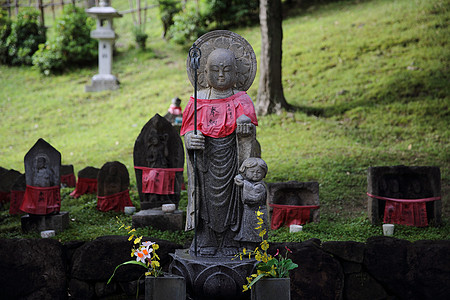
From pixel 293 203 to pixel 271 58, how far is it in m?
6.38

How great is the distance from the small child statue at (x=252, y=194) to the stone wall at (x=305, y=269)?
42.6 inches

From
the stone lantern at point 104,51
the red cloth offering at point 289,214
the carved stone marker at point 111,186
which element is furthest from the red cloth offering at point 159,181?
the stone lantern at point 104,51

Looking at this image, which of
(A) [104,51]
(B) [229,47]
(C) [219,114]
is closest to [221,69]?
(B) [229,47]

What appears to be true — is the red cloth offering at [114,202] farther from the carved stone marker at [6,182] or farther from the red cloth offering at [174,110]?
the red cloth offering at [174,110]

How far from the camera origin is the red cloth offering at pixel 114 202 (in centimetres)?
859

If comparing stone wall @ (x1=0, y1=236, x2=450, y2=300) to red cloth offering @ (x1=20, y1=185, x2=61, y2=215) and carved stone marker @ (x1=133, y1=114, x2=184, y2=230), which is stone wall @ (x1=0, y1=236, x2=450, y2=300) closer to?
red cloth offering @ (x1=20, y1=185, x2=61, y2=215)

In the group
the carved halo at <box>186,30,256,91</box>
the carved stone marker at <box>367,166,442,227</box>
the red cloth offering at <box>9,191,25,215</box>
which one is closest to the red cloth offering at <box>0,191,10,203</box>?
the red cloth offering at <box>9,191,25,215</box>

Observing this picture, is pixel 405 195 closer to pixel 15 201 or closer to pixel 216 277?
pixel 216 277

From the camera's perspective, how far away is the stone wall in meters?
6.08

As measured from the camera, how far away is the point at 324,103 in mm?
14219

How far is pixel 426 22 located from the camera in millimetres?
16438

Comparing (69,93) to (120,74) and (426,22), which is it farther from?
(426,22)

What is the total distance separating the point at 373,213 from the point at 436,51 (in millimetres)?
9131

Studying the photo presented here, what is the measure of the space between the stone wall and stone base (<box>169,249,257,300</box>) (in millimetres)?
1231
